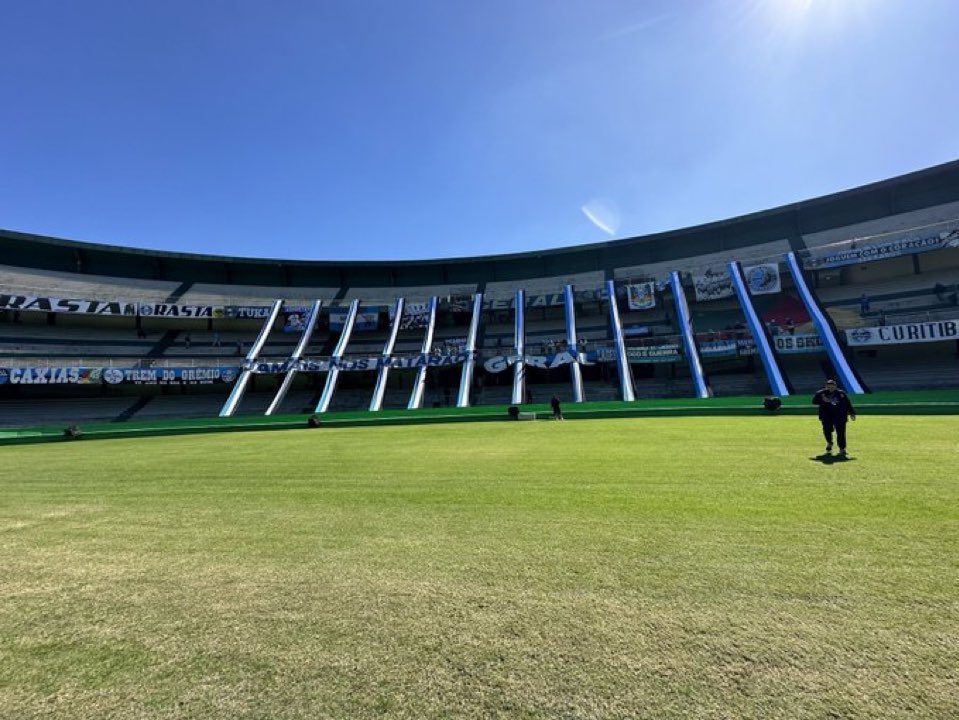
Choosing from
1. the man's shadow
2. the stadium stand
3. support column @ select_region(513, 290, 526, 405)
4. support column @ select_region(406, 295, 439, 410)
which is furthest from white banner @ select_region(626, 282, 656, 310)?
the man's shadow

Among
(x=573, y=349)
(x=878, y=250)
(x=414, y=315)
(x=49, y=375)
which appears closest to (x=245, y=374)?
(x=49, y=375)

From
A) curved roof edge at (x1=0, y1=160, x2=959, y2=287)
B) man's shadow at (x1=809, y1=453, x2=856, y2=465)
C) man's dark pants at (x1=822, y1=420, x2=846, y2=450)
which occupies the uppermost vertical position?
curved roof edge at (x1=0, y1=160, x2=959, y2=287)

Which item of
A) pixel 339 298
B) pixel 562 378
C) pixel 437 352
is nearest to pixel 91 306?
pixel 339 298

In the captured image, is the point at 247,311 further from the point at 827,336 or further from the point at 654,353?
the point at 827,336

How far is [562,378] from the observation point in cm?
3988

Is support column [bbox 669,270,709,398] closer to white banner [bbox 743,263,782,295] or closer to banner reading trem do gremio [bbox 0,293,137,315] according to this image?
white banner [bbox 743,263,782,295]

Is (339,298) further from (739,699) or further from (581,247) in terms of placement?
(739,699)

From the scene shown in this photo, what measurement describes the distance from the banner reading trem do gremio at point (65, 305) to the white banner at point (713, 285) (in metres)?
47.3

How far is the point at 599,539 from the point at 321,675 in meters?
2.96

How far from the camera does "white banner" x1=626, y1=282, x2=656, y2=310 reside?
38688mm

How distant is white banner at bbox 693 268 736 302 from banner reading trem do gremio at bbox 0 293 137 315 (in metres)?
47.3

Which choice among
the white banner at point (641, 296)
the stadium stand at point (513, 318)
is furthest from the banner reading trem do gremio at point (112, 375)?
the white banner at point (641, 296)

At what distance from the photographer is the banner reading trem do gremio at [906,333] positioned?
2581cm

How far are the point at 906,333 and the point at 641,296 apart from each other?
676 inches
